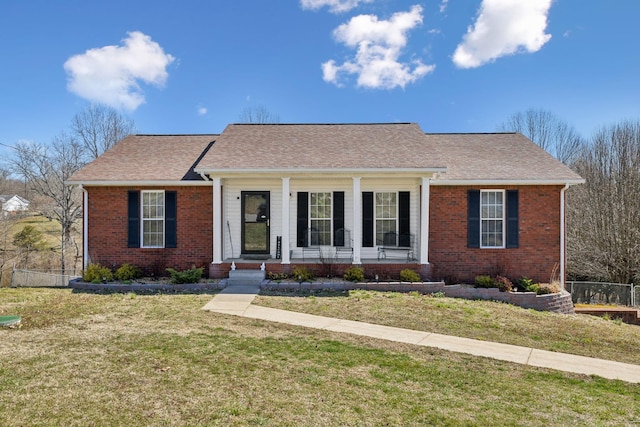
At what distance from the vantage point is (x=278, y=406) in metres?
3.80

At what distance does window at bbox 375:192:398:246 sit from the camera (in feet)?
40.1

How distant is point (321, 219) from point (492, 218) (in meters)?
5.24

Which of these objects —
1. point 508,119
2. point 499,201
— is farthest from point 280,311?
point 508,119

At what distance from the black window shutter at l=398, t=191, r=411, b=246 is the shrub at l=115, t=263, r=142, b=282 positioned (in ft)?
26.2

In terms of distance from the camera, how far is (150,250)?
11664mm

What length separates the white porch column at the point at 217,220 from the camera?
11.0 m

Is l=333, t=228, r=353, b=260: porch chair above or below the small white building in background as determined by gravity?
below

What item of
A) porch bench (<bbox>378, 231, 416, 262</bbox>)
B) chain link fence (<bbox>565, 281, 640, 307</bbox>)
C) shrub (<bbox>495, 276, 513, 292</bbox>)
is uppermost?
porch bench (<bbox>378, 231, 416, 262</bbox>)

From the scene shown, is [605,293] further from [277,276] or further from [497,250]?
[277,276]

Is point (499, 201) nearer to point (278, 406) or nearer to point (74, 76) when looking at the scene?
point (278, 406)

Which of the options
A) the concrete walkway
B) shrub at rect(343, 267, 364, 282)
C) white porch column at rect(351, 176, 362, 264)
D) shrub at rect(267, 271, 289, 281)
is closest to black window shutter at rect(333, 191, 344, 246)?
white porch column at rect(351, 176, 362, 264)

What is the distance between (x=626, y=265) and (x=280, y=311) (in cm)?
1867

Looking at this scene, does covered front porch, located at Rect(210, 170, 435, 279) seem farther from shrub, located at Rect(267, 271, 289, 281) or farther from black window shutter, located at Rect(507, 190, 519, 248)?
black window shutter, located at Rect(507, 190, 519, 248)

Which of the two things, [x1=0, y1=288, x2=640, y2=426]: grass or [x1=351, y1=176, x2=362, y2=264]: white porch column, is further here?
[x1=351, y1=176, x2=362, y2=264]: white porch column
